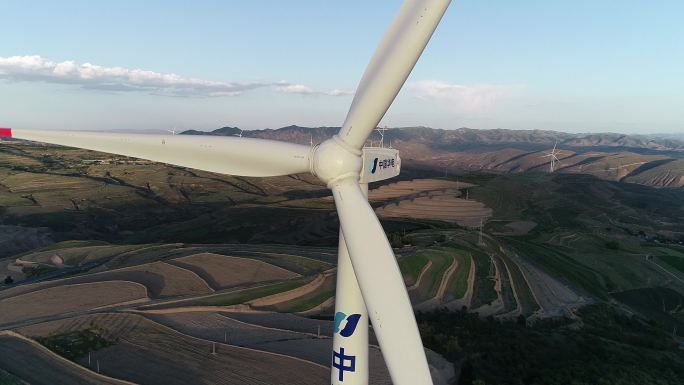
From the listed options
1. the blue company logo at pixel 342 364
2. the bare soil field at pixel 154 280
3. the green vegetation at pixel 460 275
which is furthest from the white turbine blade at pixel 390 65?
the green vegetation at pixel 460 275

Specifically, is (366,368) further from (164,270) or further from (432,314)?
(164,270)

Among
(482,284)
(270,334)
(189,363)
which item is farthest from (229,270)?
(482,284)

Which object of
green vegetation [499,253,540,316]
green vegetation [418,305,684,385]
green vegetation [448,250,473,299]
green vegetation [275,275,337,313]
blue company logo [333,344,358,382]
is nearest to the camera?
blue company logo [333,344,358,382]

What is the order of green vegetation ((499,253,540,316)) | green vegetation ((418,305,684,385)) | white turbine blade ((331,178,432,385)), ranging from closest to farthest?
white turbine blade ((331,178,432,385)), green vegetation ((418,305,684,385)), green vegetation ((499,253,540,316))

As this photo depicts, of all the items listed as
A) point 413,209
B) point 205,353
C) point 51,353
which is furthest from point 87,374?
point 413,209

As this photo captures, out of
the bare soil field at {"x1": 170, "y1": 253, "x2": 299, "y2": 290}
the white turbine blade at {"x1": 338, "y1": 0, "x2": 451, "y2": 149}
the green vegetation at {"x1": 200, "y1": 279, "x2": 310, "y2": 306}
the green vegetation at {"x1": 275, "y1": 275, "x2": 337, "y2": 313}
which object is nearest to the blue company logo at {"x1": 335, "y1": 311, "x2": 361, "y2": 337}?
the white turbine blade at {"x1": 338, "y1": 0, "x2": 451, "y2": 149}

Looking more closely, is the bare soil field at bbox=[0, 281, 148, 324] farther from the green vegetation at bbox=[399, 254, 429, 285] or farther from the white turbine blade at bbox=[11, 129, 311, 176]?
the white turbine blade at bbox=[11, 129, 311, 176]

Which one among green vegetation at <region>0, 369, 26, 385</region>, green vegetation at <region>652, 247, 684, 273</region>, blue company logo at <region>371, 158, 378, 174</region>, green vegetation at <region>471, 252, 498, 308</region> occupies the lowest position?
green vegetation at <region>652, 247, 684, 273</region>

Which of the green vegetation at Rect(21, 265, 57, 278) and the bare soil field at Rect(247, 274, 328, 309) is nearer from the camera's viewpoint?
the bare soil field at Rect(247, 274, 328, 309)
